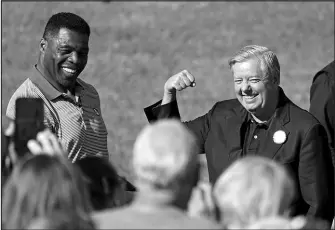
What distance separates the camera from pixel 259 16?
60.1 ft

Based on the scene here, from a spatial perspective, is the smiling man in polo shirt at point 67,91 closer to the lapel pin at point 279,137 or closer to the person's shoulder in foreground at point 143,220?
the lapel pin at point 279,137

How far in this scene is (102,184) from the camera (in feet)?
14.9

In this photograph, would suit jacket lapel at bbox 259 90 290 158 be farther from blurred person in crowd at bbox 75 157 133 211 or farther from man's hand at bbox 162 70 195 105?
blurred person in crowd at bbox 75 157 133 211

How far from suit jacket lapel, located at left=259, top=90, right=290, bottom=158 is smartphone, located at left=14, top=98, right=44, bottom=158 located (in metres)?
1.20

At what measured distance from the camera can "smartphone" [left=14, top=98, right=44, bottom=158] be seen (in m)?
4.86

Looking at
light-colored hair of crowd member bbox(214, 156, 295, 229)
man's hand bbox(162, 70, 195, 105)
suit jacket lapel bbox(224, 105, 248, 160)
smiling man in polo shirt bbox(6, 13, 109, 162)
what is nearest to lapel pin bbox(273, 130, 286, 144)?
suit jacket lapel bbox(224, 105, 248, 160)

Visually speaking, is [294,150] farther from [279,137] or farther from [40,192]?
[40,192]

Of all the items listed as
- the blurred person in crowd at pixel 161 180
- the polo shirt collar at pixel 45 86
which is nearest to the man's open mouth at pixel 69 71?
the polo shirt collar at pixel 45 86

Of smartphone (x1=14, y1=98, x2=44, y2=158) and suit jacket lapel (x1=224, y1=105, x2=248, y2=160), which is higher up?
smartphone (x1=14, y1=98, x2=44, y2=158)

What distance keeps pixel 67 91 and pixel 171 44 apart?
1224 cm

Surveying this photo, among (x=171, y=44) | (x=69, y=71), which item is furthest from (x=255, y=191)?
(x=171, y=44)

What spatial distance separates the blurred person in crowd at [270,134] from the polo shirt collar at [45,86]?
0.66 m

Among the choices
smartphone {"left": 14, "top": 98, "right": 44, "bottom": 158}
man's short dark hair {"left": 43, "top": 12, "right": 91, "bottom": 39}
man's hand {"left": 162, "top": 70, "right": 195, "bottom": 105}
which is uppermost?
man's short dark hair {"left": 43, "top": 12, "right": 91, "bottom": 39}

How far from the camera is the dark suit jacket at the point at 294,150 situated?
5320 millimetres
